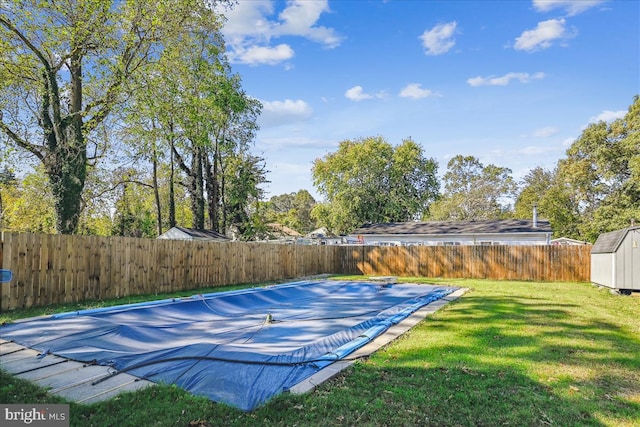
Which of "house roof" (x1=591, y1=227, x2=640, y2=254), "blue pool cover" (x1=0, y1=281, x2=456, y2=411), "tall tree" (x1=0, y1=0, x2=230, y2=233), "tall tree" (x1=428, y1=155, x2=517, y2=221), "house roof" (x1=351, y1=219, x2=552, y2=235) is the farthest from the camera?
"tall tree" (x1=428, y1=155, x2=517, y2=221)

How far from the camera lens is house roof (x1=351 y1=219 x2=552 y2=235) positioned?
20172 mm

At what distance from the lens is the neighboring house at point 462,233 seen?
19.8 metres

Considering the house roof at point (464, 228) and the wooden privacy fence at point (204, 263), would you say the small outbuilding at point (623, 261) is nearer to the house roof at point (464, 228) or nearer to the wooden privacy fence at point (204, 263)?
the wooden privacy fence at point (204, 263)

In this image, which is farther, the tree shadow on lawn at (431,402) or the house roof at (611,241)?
the house roof at (611,241)

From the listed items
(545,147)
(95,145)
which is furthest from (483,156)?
(95,145)

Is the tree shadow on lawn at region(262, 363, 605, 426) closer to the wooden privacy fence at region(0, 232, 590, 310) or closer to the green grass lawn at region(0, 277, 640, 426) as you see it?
the green grass lawn at region(0, 277, 640, 426)

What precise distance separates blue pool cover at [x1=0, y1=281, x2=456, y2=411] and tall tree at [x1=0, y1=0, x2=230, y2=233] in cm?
637

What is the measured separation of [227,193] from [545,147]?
25.8 meters

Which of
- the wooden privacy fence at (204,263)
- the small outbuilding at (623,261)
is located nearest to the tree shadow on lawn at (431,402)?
the wooden privacy fence at (204,263)

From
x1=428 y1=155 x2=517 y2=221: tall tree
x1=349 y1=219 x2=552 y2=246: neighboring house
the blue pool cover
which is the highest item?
x1=428 y1=155 x2=517 y2=221: tall tree

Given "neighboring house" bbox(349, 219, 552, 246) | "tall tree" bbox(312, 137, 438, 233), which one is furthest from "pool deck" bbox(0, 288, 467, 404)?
"tall tree" bbox(312, 137, 438, 233)

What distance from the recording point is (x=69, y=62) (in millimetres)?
11930

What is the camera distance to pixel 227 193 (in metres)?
24.5

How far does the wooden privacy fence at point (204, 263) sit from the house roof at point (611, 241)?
3035 millimetres
